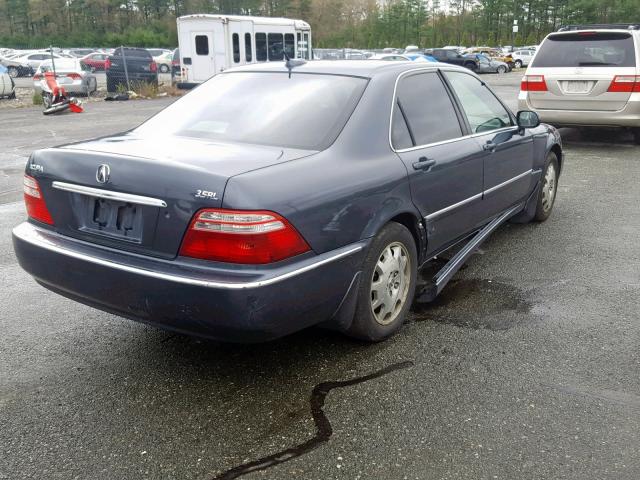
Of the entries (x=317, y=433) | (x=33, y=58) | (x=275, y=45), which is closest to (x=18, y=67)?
(x=33, y=58)

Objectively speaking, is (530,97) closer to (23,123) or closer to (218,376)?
(218,376)

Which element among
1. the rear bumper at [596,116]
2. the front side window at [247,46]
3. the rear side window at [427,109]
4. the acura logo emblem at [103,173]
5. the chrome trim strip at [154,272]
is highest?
the front side window at [247,46]

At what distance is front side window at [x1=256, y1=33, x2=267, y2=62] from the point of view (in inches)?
914

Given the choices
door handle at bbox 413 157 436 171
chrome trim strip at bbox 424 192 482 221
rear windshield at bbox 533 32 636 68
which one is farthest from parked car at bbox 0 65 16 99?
door handle at bbox 413 157 436 171

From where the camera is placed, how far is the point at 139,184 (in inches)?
116

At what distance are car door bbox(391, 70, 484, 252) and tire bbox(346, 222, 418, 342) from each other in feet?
0.93

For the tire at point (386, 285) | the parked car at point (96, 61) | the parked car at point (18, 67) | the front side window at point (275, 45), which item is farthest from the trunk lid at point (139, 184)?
the parked car at point (96, 61)

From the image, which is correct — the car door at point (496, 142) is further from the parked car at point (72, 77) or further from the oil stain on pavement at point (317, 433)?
the parked car at point (72, 77)

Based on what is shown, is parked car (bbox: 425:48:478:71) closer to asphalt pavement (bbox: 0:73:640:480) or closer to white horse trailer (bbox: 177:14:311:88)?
white horse trailer (bbox: 177:14:311:88)

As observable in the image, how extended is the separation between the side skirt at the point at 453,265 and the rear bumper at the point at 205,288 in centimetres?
101

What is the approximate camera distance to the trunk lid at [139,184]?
287 cm

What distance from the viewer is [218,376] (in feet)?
11.1

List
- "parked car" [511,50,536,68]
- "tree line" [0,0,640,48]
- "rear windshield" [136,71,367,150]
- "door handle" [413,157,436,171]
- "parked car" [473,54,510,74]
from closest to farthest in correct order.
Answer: "rear windshield" [136,71,367,150], "door handle" [413,157,436,171], "parked car" [473,54,510,74], "parked car" [511,50,536,68], "tree line" [0,0,640,48]

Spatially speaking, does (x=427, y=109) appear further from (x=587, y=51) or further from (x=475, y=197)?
(x=587, y=51)
